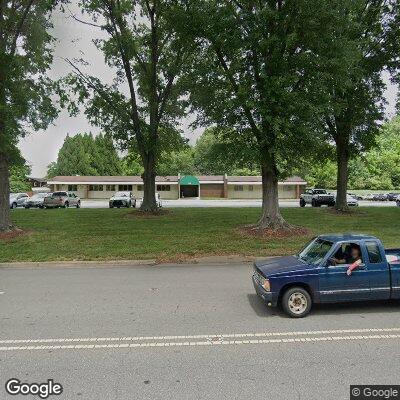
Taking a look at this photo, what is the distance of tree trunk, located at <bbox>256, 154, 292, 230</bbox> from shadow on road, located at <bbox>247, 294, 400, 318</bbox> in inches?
353

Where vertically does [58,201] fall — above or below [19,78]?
below

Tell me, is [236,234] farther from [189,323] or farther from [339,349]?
[339,349]

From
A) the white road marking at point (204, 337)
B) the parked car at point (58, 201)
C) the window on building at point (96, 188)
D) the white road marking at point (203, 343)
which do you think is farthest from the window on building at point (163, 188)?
the white road marking at point (203, 343)

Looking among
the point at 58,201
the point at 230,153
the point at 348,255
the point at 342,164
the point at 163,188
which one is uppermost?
the point at 342,164

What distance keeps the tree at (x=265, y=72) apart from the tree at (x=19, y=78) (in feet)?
23.7

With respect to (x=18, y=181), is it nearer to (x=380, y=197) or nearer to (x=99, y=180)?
(x=99, y=180)

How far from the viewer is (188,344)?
5.32 metres

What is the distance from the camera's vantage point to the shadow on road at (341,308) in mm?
6730

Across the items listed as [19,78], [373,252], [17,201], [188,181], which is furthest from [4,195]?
[188,181]

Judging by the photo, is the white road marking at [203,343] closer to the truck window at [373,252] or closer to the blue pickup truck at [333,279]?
the blue pickup truck at [333,279]

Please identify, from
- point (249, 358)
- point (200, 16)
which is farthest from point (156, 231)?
point (249, 358)

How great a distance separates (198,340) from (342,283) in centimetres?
275

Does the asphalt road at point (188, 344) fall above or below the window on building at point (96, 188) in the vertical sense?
below

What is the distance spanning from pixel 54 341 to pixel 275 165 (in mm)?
12307
